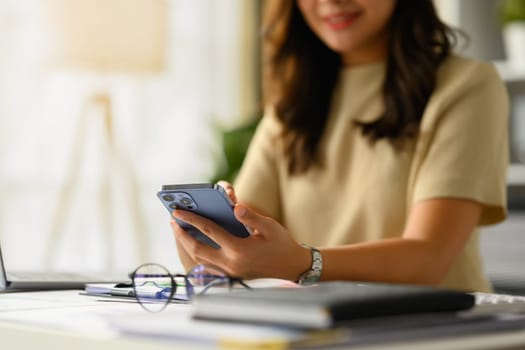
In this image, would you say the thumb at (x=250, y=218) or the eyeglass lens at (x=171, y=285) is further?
the thumb at (x=250, y=218)

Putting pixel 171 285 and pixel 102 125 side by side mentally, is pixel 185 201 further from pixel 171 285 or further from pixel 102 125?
pixel 102 125

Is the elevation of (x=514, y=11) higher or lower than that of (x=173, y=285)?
higher

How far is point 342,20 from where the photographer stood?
6.52 ft

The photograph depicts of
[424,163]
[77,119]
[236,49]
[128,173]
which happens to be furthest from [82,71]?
[424,163]

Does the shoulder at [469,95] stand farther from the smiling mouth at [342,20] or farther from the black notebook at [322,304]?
the black notebook at [322,304]

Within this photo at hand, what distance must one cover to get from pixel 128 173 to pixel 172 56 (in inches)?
21.3

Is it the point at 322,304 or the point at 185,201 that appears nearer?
the point at 322,304

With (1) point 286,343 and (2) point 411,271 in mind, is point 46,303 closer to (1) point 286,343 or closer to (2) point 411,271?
(1) point 286,343

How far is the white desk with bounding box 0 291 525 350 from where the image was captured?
0.82 meters

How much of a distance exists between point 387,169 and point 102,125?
1827 millimetres

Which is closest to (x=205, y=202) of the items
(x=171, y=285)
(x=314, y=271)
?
(x=171, y=285)

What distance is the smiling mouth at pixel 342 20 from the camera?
1984mm

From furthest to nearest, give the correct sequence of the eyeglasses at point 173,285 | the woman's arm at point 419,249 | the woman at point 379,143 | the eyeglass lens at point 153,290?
the woman at point 379,143 → the woman's arm at point 419,249 → the eyeglass lens at point 153,290 → the eyeglasses at point 173,285

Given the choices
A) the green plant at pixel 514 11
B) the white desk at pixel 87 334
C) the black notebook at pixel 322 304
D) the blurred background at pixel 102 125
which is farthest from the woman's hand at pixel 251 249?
the blurred background at pixel 102 125
